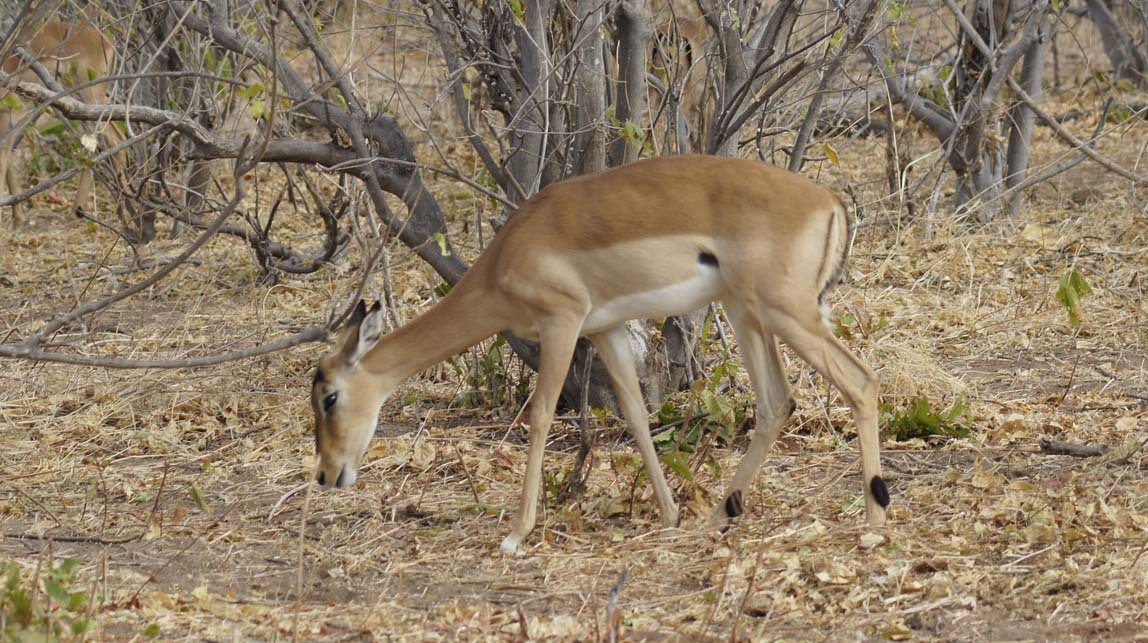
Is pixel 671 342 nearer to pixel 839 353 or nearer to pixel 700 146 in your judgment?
pixel 700 146

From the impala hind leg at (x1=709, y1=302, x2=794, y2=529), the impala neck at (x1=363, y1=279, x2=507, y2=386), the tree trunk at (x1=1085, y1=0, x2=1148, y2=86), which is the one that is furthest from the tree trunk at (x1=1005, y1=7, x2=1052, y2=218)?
the impala neck at (x1=363, y1=279, x2=507, y2=386)

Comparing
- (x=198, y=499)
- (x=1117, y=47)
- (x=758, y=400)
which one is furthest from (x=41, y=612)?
(x=1117, y=47)

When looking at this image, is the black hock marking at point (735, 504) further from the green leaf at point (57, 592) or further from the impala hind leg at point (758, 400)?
the green leaf at point (57, 592)

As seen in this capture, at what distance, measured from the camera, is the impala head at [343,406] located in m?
4.90

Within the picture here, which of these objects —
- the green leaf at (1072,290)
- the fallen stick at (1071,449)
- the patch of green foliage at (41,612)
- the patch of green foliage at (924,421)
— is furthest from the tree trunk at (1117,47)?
the patch of green foliage at (41,612)

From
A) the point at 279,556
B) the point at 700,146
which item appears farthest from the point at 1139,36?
the point at 279,556

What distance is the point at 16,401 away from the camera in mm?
6578

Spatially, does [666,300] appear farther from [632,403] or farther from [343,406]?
[343,406]

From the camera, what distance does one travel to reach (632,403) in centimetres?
501

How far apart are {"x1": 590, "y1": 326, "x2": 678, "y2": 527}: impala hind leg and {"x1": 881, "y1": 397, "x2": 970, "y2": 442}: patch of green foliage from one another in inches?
43.5

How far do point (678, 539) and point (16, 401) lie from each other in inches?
137

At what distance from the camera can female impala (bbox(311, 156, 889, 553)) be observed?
4.55m

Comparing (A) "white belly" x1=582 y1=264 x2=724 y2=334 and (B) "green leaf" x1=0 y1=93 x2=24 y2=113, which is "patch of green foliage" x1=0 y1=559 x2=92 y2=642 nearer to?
(B) "green leaf" x1=0 y1=93 x2=24 y2=113

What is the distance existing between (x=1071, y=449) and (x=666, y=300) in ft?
5.64
